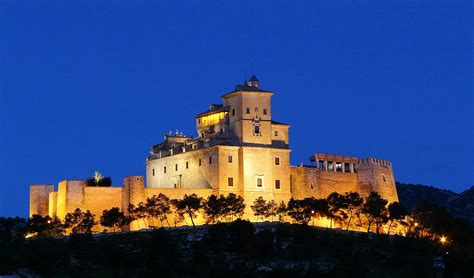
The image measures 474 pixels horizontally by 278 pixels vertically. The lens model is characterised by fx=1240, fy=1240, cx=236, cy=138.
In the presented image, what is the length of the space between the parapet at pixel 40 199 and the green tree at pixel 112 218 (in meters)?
6.42

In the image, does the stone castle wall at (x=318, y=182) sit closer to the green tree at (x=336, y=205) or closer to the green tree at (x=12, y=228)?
the green tree at (x=336, y=205)

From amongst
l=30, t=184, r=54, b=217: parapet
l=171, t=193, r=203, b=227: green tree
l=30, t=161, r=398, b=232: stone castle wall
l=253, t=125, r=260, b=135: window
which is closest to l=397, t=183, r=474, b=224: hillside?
l=30, t=161, r=398, b=232: stone castle wall

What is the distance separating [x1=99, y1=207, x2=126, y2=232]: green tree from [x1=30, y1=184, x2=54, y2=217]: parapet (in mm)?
6421

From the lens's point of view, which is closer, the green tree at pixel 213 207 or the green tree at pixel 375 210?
the green tree at pixel 213 207

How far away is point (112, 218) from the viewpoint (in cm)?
9012

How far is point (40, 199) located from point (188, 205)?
12273 millimetres

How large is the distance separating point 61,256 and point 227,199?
52.0 feet

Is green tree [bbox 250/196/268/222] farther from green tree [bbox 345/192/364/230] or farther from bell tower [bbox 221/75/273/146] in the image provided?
green tree [bbox 345/192/364/230]

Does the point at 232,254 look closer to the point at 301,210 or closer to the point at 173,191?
the point at 301,210

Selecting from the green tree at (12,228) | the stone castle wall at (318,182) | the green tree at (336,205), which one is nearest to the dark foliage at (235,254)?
the green tree at (12,228)

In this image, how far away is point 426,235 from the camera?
318 ft

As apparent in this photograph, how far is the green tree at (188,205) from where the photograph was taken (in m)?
91.3

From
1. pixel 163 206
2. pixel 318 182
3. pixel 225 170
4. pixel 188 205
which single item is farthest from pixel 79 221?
pixel 318 182

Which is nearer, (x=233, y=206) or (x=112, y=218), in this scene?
(x=112, y=218)
